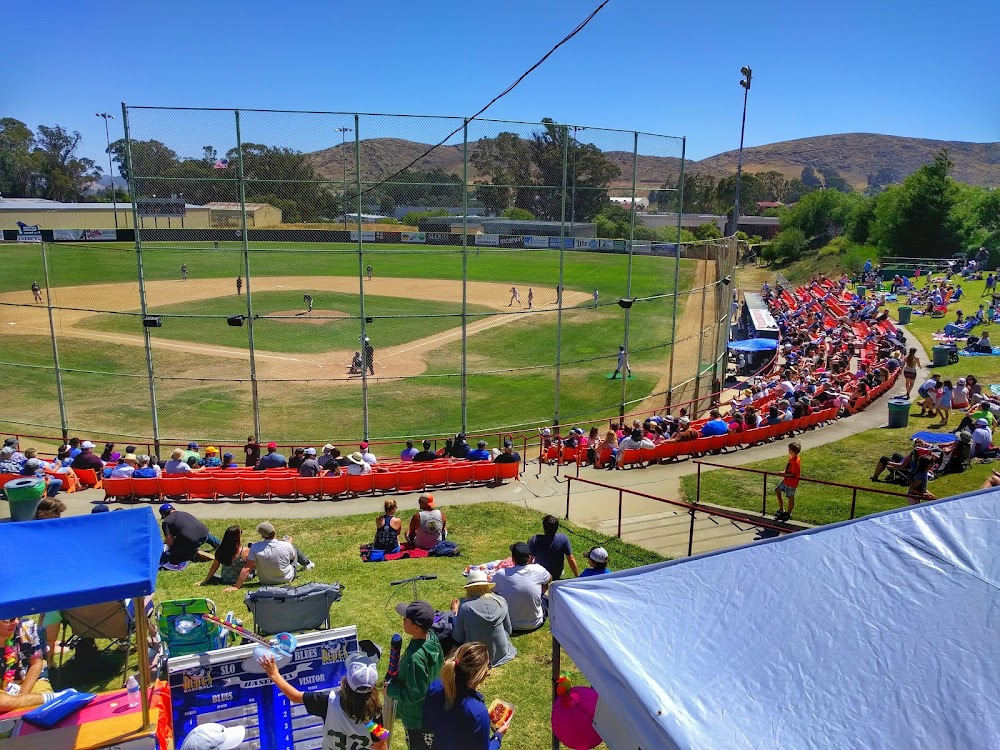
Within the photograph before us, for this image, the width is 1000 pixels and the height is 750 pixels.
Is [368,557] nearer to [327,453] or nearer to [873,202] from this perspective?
[327,453]

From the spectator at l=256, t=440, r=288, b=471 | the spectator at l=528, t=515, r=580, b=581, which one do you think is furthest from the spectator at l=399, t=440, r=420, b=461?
the spectator at l=528, t=515, r=580, b=581

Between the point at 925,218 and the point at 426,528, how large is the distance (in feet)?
213

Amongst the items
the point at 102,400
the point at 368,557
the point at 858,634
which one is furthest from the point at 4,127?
the point at 858,634

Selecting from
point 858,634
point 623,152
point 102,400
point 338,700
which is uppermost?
point 623,152

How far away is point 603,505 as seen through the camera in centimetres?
1291

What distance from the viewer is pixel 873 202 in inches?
2960

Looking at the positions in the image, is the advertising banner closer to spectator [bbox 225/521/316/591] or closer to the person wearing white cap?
the person wearing white cap

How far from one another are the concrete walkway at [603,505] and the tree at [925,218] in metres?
54.9

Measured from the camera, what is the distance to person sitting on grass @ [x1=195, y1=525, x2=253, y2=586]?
8.90 m

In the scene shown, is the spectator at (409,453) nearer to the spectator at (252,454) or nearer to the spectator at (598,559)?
the spectator at (252,454)

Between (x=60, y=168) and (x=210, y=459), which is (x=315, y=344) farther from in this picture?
(x=60, y=168)

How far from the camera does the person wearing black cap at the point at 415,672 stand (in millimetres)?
4855

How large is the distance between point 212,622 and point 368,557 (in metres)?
4.21

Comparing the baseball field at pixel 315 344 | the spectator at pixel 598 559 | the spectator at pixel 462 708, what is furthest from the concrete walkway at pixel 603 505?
the spectator at pixel 462 708
